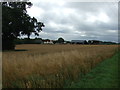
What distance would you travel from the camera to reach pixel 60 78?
282 inches

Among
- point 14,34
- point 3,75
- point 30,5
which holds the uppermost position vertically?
point 30,5

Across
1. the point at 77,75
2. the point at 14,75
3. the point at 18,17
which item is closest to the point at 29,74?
the point at 14,75

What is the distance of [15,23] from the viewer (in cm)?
3041

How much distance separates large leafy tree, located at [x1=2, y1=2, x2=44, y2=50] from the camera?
94.1 ft

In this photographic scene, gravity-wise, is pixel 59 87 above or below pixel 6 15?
below

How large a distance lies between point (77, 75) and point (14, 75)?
318 cm

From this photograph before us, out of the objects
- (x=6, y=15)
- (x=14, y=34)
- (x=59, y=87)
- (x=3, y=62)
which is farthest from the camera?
(x=14, y=34)

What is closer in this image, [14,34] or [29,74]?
[29,74]

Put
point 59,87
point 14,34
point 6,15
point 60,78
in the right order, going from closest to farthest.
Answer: point 59,87
point 60,78
point 6,15
point 14,34

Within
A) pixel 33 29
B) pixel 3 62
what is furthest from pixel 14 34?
pixel 3 62

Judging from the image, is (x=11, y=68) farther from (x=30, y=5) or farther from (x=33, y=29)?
(x=30, y=5)

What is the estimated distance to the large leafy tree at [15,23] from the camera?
28.7m

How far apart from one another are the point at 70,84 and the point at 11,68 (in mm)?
2388

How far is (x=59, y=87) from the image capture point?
6.57 meters
